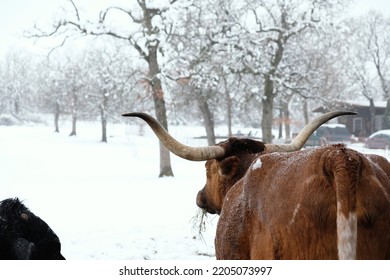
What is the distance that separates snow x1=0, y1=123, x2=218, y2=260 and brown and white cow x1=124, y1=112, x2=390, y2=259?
135cm

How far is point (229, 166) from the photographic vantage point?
2.88 meters

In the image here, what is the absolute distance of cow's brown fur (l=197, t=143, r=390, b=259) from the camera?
1.69m

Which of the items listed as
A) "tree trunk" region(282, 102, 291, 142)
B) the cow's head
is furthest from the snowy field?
"tree trunk" region(282, 102, 291, 142)

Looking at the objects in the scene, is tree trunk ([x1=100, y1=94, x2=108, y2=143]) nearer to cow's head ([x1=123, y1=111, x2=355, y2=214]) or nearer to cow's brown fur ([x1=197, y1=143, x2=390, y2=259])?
cow's head ([x1=123, y1=111, x2=355, y2=214])

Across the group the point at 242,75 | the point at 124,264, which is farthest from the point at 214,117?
the point at 124,264

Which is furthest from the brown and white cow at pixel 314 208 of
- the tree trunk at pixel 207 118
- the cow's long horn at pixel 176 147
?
the tree trunk at pixel 207 118

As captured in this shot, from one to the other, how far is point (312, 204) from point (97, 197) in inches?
271

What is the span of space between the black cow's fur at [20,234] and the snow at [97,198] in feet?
4.26

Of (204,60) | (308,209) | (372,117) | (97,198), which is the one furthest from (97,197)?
(204,60)

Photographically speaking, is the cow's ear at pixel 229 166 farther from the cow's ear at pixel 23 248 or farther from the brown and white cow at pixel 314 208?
the cow's ear at pixel 23 248

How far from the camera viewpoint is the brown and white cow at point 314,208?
5.43ft

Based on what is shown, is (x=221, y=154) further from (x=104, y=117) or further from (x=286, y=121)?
(x=286, y=121)

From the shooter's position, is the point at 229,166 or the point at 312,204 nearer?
the point at 312,204

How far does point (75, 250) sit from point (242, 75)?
11.1 metres
